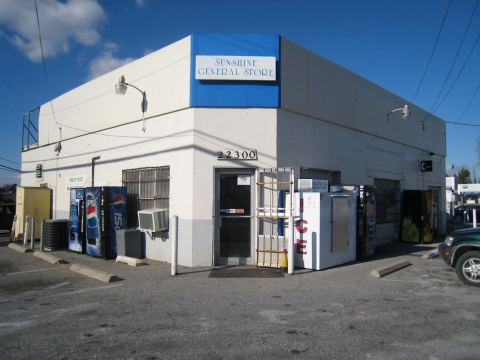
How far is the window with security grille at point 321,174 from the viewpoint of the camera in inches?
472

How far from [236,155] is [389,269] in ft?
15.5

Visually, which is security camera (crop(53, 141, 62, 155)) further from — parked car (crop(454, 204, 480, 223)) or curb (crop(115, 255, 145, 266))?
parked car (crop(454, 204, 480, 223))

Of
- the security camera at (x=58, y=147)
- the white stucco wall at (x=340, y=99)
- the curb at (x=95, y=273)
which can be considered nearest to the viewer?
the curb at (x=95, y=273)

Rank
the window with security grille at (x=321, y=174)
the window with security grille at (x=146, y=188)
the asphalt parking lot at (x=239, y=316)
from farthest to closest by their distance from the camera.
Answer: the window with security grille at (x=321, y=174) < the window with security grille at (x=146, y=188) < the asphalt parking lot at (x=239, y=316)

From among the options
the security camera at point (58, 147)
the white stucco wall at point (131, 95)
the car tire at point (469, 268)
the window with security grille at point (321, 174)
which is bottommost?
the car tire at point (469, 268)

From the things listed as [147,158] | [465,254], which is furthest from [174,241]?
[465,254]

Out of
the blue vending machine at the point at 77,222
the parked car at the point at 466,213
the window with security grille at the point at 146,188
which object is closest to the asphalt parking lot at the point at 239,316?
the window with security grille at the point at 146,188

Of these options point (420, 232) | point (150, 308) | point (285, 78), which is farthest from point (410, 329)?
point (420, 232)

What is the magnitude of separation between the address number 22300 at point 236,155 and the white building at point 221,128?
26 mm

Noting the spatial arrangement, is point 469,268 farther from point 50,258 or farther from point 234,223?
point 50,258

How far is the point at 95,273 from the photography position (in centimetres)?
946

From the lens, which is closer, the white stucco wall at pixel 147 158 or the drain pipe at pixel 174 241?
the drain pipe at pixel 174 241

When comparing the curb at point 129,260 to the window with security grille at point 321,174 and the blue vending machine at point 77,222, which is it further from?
the window with security grille at point 321,174

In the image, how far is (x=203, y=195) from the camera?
10.6 metres
